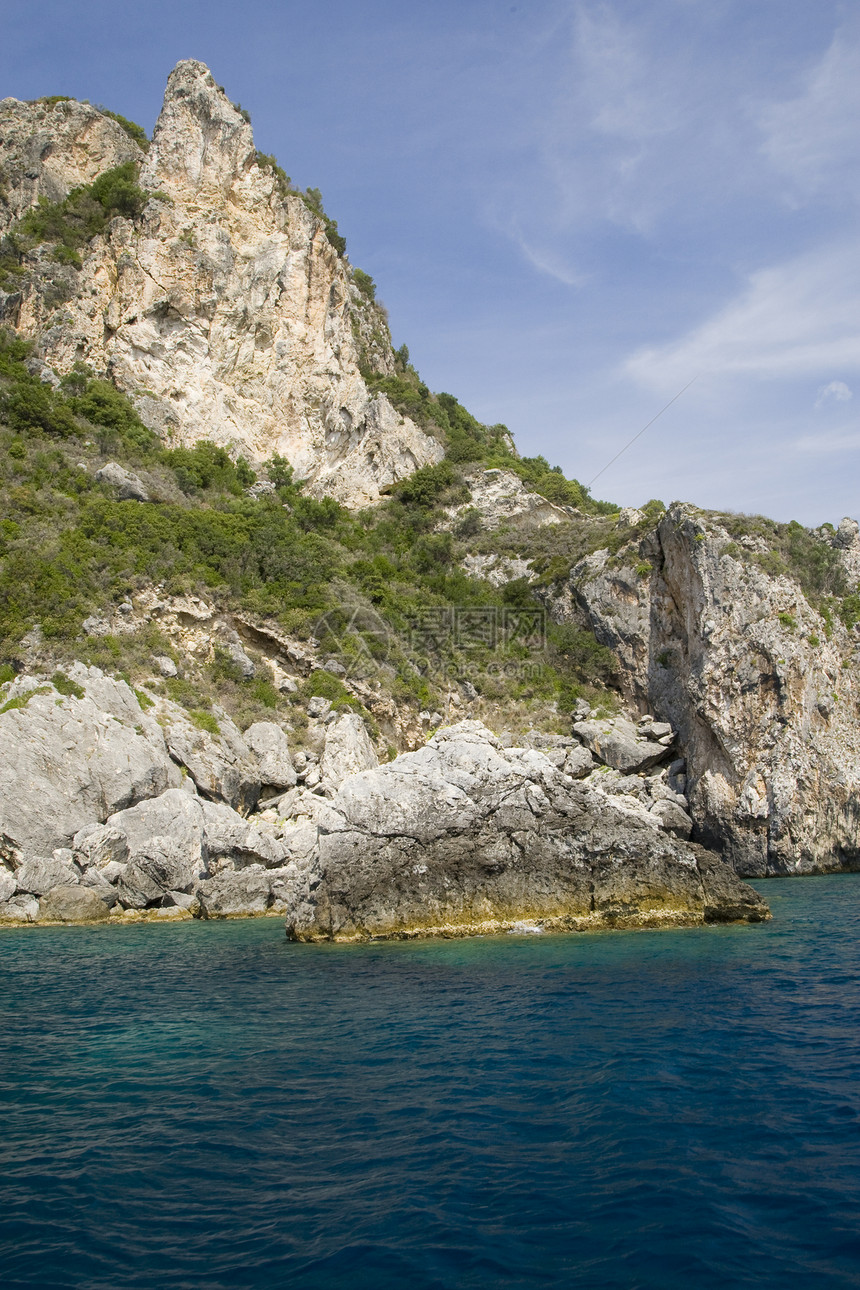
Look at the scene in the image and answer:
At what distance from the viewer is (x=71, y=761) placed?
22.3 metres

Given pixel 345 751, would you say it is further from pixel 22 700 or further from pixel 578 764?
pixel 22 700

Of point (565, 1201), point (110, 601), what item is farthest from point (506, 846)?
point (110, 601)

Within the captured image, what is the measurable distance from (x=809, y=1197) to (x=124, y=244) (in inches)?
2048

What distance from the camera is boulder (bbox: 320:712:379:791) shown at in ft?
89.5

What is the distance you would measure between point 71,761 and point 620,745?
19599 mm

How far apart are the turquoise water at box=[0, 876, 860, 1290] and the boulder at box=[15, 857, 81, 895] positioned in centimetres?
762

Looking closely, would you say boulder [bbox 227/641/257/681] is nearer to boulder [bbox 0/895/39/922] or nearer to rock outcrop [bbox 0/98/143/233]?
boulder [bbox 0/895/39/922]

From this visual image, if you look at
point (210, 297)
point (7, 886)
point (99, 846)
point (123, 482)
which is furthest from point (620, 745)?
point (210, 297)

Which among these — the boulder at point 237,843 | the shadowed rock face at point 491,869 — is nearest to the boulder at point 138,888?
the boulder at point 237,843

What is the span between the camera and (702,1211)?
18.1 ft

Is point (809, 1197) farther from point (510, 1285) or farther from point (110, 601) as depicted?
point (110, 601)

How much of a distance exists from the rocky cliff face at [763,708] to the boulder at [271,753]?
14744mm

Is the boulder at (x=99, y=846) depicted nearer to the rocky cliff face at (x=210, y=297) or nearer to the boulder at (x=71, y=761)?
the boulder at (x=71, y=761)

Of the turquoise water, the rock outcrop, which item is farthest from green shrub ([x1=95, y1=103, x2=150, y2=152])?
the turquoise water
